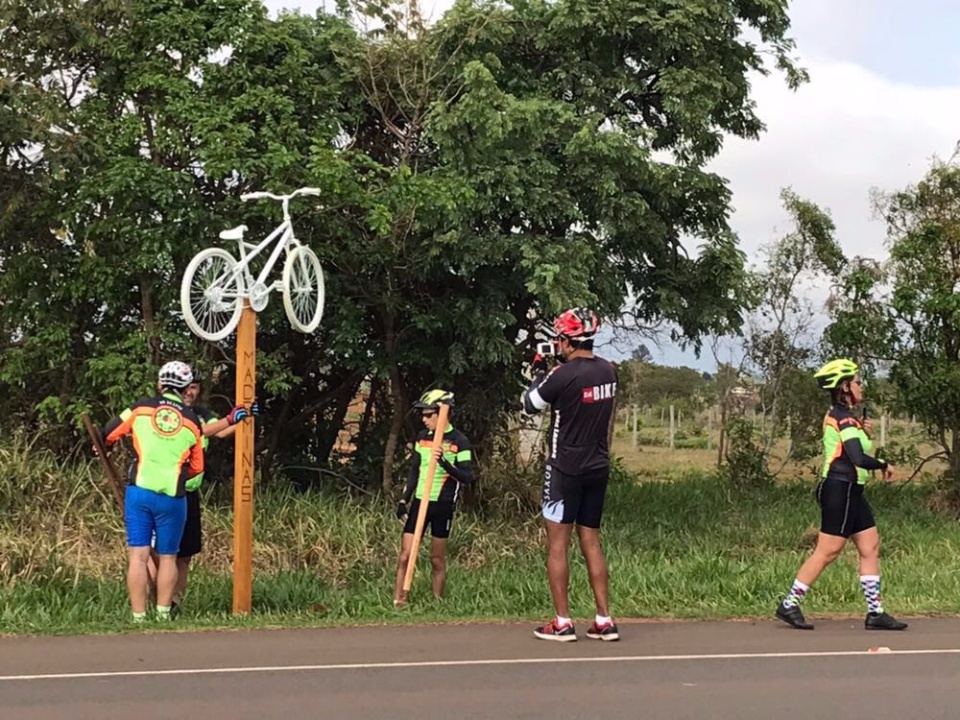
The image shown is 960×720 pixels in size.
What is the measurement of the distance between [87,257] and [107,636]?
5.63 m

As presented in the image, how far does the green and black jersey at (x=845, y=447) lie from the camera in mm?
7418

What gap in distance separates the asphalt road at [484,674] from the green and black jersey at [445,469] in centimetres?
130

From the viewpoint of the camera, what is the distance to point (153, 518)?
7.69m

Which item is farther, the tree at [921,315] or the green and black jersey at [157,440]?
the tree at [921,315]

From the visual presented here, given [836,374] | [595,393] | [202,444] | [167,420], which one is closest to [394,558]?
[202,444]

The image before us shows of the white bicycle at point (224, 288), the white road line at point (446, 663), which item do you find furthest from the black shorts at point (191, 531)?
the white road line at point (446, 663)

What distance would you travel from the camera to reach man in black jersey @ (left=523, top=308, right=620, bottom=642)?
6809 mm

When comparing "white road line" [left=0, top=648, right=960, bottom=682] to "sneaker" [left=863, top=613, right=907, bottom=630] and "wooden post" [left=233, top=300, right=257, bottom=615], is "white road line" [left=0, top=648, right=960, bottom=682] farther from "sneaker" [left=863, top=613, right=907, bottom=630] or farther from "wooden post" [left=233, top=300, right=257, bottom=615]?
"wooden post" [left=233, top=300, right=257, bottom=615]

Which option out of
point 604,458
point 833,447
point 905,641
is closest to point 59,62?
point 604,458

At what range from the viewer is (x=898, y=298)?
15359 millimetres

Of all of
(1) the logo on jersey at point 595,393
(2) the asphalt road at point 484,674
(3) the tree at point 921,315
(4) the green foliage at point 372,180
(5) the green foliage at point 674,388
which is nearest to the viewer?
(2) the asphalt road at point 484,674

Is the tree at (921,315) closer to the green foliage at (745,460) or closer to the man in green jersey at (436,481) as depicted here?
the green foliage at (745,460)

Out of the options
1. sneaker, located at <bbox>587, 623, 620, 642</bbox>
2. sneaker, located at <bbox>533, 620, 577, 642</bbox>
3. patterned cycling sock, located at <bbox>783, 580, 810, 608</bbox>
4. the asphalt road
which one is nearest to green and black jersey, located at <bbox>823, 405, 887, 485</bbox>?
patterned cycling sock, located at <bbox>783, 580, 810, 608</bbox>

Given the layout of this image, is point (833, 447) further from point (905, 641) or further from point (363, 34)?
point (363, 34)
